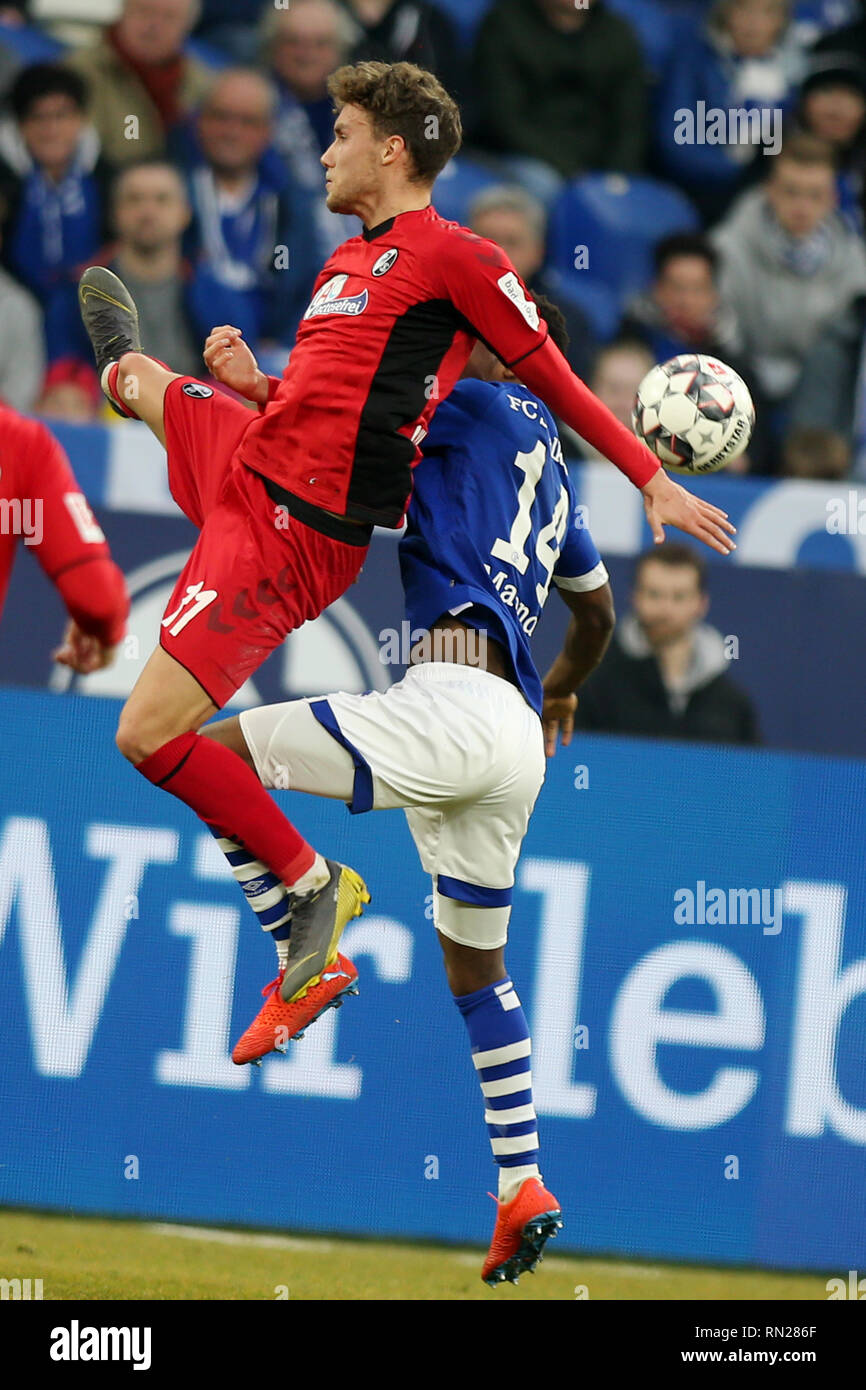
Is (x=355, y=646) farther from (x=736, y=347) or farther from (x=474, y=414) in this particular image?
(x=736, y=347)

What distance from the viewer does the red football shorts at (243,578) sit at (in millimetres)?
4449

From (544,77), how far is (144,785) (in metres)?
5.39

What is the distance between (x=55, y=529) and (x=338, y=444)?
75 centimetres

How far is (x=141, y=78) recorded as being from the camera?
9.40 meters

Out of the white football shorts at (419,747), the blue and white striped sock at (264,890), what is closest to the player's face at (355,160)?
the white football shorts at (419,747)

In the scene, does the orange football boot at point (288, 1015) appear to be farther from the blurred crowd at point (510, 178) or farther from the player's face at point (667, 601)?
the blurred crowd at point (510, 178)

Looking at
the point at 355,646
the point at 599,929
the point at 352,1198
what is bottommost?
the point at 352,1198

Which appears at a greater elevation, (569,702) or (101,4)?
(101,4)

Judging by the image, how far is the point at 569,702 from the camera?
18.4ft

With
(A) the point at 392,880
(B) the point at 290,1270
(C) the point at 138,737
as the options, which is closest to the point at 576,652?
(A) the point at 392,880

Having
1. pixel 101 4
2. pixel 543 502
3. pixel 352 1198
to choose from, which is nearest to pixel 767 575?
pixel 543 502

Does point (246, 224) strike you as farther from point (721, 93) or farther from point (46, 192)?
point (721, 93)

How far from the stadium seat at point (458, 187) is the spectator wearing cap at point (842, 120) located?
199 centimetres

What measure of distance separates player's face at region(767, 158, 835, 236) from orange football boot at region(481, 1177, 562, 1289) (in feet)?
21.4
